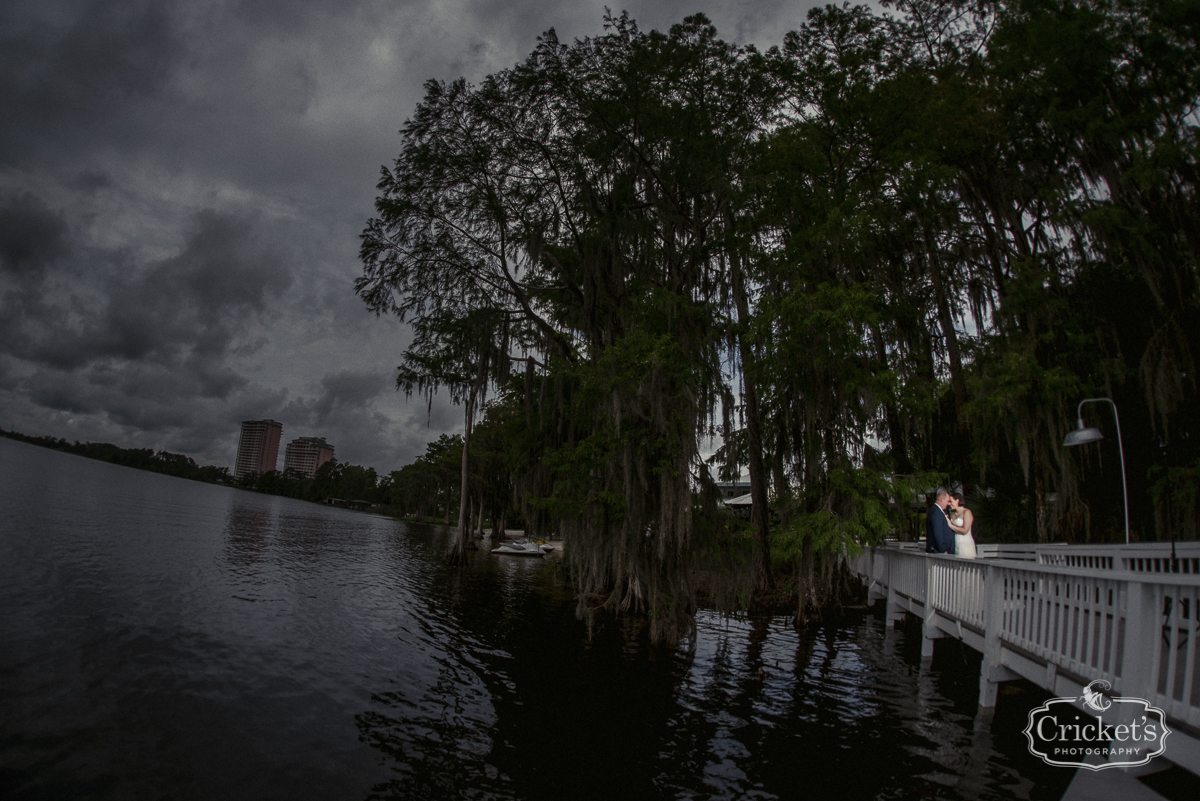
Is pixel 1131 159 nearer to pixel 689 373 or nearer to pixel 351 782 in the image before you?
pixel 689 373

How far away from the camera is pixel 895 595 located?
12.4m

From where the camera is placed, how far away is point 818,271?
45.7ft

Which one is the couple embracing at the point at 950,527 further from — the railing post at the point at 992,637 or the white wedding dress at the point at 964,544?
the railing post at the point at 992,637

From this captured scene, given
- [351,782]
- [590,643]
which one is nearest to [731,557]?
[590,643]

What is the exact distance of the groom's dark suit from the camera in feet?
31.6

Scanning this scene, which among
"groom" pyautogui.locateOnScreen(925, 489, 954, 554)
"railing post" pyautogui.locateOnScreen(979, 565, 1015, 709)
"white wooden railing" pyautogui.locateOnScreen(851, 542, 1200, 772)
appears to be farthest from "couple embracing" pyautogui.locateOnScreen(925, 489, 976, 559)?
"railing post" pyautogui.locateOnScreen(979, 565, 1015, 709)

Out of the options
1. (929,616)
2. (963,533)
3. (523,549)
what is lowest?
(523,549)

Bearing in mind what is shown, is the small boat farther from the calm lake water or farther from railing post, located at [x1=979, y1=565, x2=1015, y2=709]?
railing post, located at [x1=979, y1=565, x2=1015, y2=709]

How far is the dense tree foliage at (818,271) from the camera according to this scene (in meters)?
10.8

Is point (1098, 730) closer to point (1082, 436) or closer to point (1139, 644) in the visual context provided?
point (1139, 644)

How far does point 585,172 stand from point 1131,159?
448 inches

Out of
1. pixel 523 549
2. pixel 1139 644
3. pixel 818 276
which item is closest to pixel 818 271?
pixel 818 276

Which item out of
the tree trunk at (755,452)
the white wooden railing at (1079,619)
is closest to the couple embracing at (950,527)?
the white wooden railing at (1079,619)

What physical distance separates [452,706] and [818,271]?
12093mm
